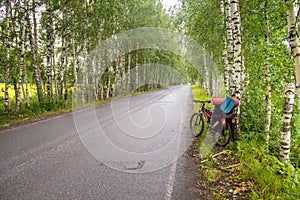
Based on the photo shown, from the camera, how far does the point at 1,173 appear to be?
450cm

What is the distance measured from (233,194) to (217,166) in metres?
1.24

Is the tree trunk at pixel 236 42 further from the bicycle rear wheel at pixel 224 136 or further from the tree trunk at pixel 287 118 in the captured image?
the tree trunk at pixel 287 118

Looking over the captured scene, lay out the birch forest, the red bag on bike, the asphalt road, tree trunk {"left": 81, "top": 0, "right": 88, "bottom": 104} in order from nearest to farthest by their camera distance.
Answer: the asphalt road
the birch forest
the red bag on bike
tree trunk {"left": 81, "top": 0, "right": 88, "bottom": 104}

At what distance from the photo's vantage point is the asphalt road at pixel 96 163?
3809 millimetres

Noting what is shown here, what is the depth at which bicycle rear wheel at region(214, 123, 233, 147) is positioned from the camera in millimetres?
6214


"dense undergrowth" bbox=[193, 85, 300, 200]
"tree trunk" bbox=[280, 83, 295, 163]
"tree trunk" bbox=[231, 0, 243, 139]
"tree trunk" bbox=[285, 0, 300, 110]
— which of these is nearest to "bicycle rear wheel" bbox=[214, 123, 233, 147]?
"dense undergrowth" bbox=[193, 85, 300, 200]

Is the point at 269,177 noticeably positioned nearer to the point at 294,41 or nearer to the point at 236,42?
the point at 294,41

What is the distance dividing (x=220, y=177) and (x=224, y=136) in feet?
8.14

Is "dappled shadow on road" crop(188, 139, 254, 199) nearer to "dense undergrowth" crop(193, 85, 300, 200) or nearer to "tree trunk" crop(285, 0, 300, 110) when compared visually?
"dense undergrowth" crop(193, 85, 300, 200)

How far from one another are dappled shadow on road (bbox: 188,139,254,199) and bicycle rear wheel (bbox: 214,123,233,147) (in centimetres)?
53

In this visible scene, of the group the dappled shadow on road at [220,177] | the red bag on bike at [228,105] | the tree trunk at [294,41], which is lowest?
the dappled shadow on road at [220,177]

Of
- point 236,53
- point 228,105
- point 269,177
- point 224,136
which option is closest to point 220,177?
point 269,177

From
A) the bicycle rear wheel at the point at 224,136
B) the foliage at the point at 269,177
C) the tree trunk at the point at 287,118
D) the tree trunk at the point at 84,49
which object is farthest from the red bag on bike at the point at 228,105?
the tree trunk at the point at 84,49

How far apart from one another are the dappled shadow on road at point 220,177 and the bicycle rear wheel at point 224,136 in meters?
0.53
